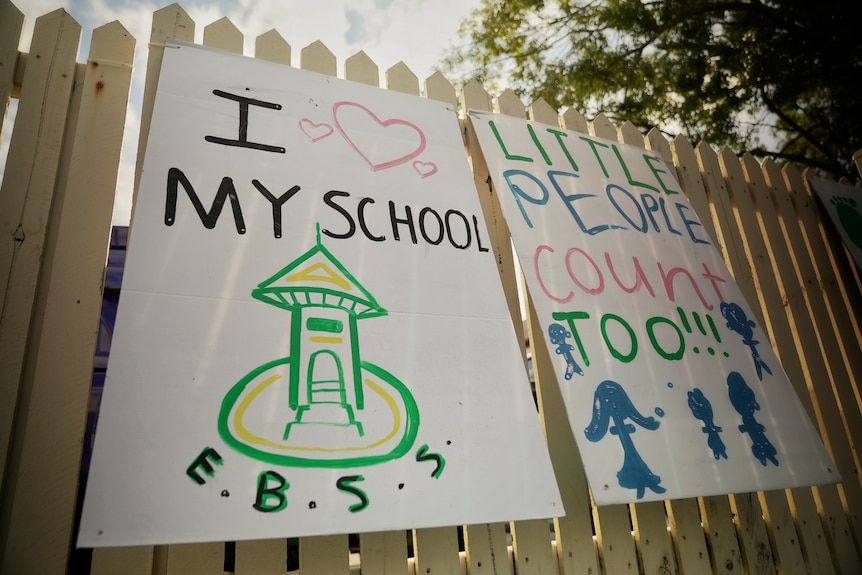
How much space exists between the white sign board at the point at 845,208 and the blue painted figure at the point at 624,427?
2.02m

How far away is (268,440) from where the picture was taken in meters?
1.14

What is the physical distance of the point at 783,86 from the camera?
491cm

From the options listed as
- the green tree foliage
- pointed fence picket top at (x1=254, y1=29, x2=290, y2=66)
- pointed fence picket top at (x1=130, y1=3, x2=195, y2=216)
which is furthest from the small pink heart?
the green tree foliage

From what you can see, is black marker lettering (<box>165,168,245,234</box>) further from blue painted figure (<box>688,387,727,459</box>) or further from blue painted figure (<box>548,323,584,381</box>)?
blue painted figure (<box>688,387,727,459</box>)

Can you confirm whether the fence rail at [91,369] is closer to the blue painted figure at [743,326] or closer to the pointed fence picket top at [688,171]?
the pointed fence picket top at [688,171]

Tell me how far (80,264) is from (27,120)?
0.47 m

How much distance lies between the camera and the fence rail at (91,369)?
1157mm

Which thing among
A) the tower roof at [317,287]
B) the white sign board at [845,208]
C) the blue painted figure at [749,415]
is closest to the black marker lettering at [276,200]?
the tower roof at [317,287]

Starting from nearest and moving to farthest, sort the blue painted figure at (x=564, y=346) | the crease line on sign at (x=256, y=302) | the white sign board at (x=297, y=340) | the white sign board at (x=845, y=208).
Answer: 1. the white sign board at (x=297, y=340)
2. the crease line on sign at (x=256, y=302)
3. the blue painted figure at (x=564, y=346)
4. the white sign board at (x=845, y=208)

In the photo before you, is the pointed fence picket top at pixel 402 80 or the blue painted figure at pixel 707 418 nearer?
the blue painted figure at pixel 707 418

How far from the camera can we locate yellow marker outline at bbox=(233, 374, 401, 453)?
3.71 ft

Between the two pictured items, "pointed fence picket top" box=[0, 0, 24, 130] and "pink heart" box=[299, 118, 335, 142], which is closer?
"pointed fence picket top" box=[0, 0, 24, 130]

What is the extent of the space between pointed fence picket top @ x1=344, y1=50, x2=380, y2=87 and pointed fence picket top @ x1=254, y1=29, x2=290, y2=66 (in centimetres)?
22

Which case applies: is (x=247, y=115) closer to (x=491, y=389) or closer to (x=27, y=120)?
(x=27, y=120)
